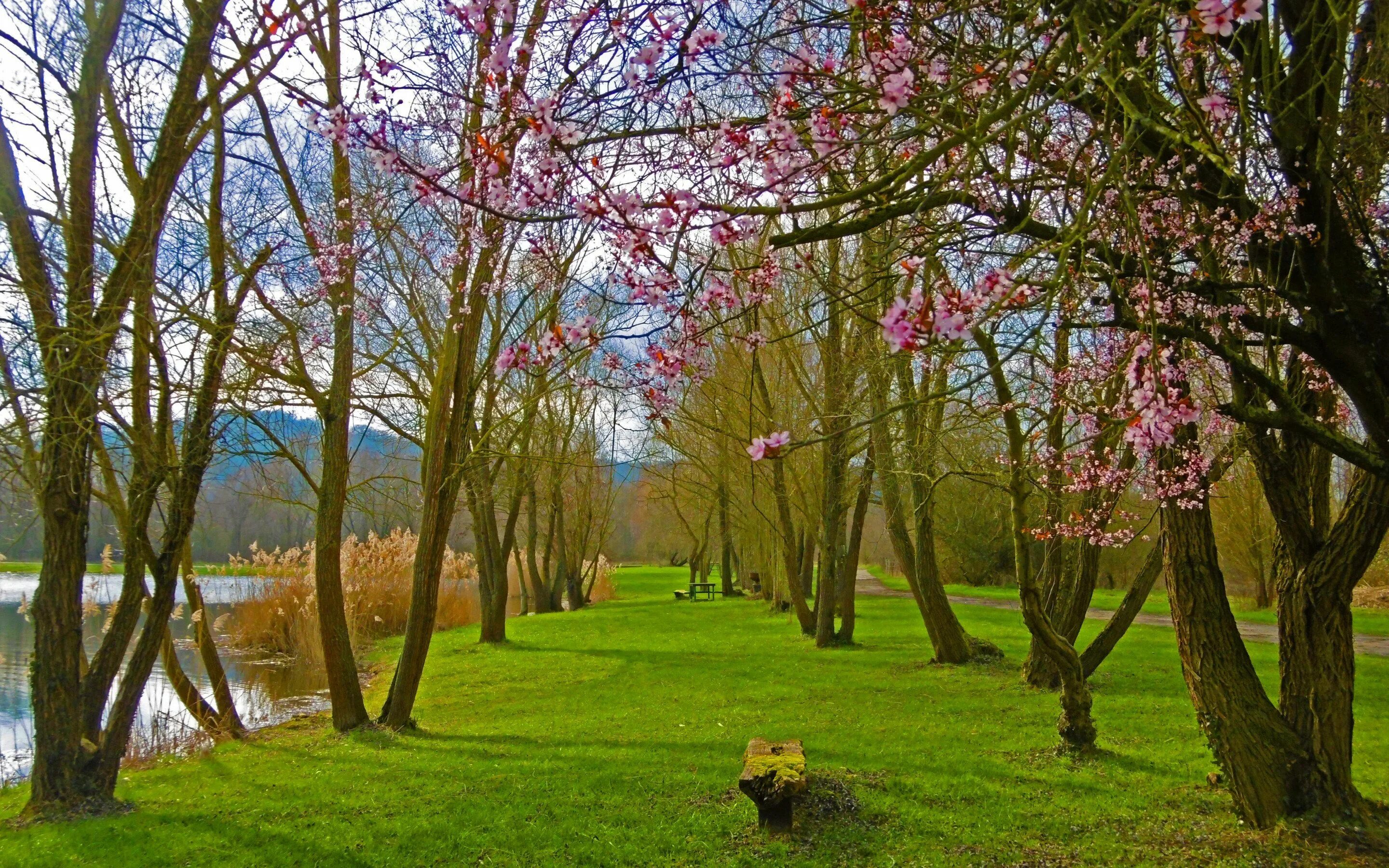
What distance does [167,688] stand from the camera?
36.8 feet

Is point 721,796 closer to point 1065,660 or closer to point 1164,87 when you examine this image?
point 1065,660

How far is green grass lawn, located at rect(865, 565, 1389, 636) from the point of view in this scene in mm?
16188

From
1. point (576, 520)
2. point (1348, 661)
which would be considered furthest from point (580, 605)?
point (1348, 661)

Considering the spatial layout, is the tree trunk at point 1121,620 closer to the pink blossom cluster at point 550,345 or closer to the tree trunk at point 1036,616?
the tree trunk at point 1036,616

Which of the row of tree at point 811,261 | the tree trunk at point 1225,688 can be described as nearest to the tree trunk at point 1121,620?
the row of tree at point 811,261

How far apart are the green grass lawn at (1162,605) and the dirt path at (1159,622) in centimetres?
34

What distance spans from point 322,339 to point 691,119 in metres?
5.87

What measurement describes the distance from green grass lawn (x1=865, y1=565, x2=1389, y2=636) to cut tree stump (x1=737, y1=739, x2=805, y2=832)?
24.1 ft

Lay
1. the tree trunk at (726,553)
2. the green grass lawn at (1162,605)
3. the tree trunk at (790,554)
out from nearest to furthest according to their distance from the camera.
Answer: the tree trunk at (790,554) < the green grass lawn at (1162,605) < the tree trunk at (726,553)

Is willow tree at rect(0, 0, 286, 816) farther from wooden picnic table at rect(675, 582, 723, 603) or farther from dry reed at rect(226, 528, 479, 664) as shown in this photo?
wooden picnic table at rect(675, 582, 723, 603)

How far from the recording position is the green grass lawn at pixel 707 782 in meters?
4.68

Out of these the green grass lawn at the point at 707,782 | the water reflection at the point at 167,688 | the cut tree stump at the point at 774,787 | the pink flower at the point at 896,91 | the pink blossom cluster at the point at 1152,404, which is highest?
the pink flower at the point at 896,91

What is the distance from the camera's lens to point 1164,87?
4109 millimetres

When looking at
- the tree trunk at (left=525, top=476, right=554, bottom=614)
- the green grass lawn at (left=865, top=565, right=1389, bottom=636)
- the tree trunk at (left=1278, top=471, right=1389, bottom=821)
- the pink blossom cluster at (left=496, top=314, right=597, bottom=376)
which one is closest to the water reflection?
the pink blossom cluster at (left=496, top=314, right=597, bottom=376)
